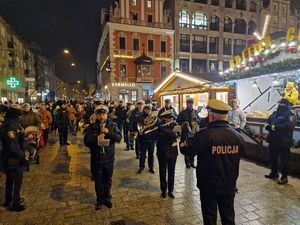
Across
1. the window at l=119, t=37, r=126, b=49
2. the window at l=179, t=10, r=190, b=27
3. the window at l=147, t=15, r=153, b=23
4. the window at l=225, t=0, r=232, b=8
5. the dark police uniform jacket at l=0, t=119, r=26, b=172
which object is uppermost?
the window at l=225, t=0, r=232, b=8

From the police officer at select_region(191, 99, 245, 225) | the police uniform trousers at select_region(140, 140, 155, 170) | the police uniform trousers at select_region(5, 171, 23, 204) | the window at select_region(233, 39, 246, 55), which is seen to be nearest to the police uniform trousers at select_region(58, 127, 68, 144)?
the police uniform trousers at select_region(140, 140, 155, 170)

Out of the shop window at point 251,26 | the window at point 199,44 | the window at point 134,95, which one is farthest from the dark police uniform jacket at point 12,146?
the shop window at point 251,26

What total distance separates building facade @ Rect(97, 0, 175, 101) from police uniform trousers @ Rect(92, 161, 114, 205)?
82.2ft

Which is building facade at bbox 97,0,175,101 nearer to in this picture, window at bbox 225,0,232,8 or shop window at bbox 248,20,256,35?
window at bbox 225,0,232,8

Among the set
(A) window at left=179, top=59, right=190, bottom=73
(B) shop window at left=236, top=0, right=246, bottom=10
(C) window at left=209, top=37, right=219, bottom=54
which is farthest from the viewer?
(B) shop window at left=236, top=0, right=246, bottom=10

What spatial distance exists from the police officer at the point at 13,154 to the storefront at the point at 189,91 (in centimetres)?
982

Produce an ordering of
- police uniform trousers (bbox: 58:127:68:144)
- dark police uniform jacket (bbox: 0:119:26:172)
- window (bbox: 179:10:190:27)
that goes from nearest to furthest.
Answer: dark police uniform jacket (bbox: 0:119:26:172) < police uniform trousers (bbox: 58:127:68:144) < window (bbox: 179:10:190:27)

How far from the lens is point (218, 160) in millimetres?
2604

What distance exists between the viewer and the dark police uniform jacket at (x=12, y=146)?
12.8 feet

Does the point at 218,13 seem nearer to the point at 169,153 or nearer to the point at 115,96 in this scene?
the point at 115,96

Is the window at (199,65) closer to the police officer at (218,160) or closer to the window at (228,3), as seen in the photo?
the window at (228,3)

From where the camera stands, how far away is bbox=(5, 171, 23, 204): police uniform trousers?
405 cm

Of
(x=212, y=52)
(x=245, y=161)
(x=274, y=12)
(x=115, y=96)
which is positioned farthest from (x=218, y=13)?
(x=245, y=161)

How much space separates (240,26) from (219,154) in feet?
133
